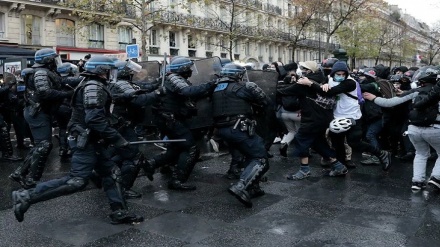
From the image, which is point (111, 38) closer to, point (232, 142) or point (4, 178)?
point (4, 178)

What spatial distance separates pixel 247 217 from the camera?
5094 millimetres

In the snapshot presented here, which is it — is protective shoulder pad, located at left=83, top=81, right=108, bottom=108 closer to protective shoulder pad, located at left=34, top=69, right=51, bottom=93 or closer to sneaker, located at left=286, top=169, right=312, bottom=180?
protective shoulder pad, located at left=34, top=69, right=51, bottom=93

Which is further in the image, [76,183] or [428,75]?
[428,75]

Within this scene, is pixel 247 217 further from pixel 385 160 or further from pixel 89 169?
pixel 385 160

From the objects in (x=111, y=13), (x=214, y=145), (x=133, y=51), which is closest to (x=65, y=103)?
(x=214, y=145)

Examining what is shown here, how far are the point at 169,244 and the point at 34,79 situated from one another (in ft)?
11.1

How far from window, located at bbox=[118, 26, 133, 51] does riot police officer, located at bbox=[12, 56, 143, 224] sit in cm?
2705

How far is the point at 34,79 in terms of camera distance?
6.39 metres

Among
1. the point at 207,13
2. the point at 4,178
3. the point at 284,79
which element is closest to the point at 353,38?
the point at 207,13

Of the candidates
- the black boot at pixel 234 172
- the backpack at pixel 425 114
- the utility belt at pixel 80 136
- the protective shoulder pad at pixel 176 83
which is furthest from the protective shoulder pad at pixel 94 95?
the backpack at pixel 425 114

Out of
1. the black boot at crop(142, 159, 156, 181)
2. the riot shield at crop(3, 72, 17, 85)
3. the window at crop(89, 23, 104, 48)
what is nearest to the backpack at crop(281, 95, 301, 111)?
the black boot at crop(142, 159, 156, 181)

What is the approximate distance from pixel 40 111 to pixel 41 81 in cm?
41

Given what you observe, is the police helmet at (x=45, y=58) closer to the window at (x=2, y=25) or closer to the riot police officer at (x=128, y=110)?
the riot police officer at (x=128, y=110)

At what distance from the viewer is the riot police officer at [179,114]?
6.00 meters
